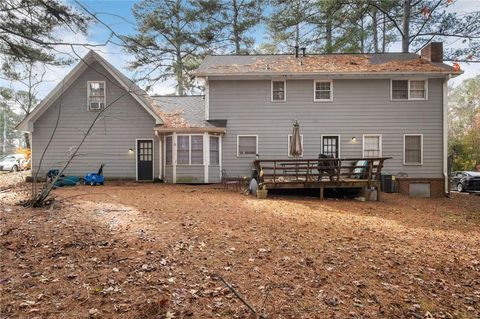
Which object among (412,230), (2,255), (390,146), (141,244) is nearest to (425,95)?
(390,146)

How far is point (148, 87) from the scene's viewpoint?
22.6 metres

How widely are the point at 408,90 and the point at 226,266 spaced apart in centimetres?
1393

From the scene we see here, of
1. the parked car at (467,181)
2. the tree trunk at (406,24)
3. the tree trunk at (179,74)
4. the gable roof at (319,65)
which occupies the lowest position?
the parked car at (467,181)

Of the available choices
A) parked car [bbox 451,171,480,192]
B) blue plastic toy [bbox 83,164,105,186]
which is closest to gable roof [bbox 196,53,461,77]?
blue plastic toy [bbox 83,164,105,186]

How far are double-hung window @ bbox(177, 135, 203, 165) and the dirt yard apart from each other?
7.04 m

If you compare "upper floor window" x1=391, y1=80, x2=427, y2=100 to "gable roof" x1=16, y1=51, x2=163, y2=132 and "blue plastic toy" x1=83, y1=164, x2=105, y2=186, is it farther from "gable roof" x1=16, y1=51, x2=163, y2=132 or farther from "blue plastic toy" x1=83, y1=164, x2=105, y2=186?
"blue plastic toy" x1=83, y1=164, x2=105, y2=186

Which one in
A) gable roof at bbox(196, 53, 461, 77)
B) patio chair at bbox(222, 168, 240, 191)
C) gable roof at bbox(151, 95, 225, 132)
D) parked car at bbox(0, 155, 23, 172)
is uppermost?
gable roof at bbox(196, 53, 461, 77)

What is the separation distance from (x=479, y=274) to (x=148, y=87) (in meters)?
21.9

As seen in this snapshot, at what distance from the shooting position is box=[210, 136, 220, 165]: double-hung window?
47.2 ft

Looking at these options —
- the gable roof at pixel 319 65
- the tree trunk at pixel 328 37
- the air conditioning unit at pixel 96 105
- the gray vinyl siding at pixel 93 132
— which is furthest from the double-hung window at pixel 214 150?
the tree trunk at pixel 328 37

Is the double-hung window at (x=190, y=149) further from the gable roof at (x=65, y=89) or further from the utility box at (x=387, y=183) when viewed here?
the utility box at (x=387, y=183)

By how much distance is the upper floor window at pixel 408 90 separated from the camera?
47.6 feet

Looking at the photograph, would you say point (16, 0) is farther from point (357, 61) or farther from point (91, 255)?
point (357, 61)

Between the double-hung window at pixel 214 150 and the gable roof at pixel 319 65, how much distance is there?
3009 millimetres
